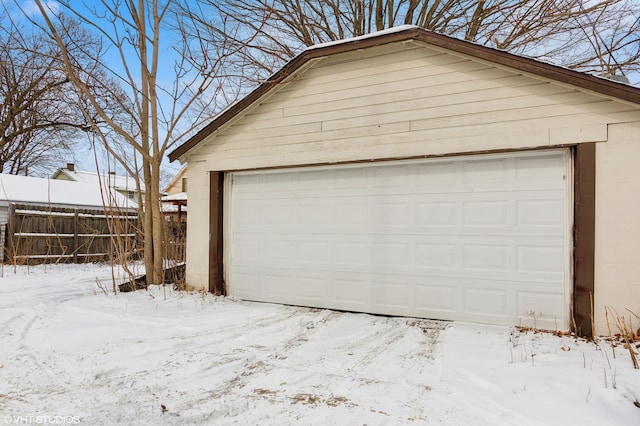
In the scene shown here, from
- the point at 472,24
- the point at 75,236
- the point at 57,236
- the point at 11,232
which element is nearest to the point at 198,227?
the point at 57,236

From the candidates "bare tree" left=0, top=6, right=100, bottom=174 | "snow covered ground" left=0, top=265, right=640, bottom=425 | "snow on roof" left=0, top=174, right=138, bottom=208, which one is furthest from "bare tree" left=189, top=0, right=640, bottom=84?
"bare tree" left=0, top=6, right=100, bottom=174

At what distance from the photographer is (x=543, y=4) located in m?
8.79

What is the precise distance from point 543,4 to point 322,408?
32.9 feet

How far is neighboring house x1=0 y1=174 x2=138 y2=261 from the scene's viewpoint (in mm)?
12500

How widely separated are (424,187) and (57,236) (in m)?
11.7

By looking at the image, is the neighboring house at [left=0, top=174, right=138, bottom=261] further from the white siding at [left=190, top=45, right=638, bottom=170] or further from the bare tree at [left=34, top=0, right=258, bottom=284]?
the white siding at [left=190, top=45, right=638, bottom=170]

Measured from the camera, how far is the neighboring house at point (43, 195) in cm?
1250

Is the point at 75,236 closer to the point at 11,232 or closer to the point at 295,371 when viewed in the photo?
the point at 11,232

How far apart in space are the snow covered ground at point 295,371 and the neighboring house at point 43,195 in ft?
28.7

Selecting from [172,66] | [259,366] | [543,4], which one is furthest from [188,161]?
[543,4]

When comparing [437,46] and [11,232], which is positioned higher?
[437,46]

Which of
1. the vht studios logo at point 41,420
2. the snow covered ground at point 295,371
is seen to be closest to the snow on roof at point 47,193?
the snow covered ground at point 295,371

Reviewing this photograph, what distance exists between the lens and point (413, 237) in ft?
17.7

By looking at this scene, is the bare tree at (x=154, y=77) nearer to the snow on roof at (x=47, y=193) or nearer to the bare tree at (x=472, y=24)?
the bare tree at (x=472, y=24)
